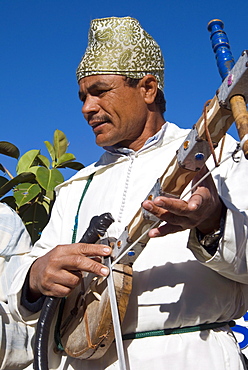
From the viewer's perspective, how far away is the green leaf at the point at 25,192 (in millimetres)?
5371

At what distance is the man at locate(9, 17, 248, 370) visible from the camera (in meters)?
1.82

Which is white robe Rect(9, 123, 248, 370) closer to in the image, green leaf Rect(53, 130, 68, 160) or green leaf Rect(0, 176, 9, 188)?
green leaf Rect(0, 176, 9, 188)

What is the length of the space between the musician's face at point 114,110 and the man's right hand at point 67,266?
62cm

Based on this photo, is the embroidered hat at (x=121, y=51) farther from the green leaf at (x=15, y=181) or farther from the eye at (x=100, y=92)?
the green leaf at (x=15, y=181)

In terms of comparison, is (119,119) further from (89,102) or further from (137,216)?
(137,216)

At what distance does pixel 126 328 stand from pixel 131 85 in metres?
1.10

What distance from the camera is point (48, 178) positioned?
5504 millimetres

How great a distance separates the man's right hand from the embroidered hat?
93 cm

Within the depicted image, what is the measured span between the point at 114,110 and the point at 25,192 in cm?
317

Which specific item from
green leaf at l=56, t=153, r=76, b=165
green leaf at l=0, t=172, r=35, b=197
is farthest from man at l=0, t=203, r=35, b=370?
green leaf at l=56, t=153, r=76, b=165

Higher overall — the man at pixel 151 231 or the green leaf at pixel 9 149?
the green leaf at pixel 9 149

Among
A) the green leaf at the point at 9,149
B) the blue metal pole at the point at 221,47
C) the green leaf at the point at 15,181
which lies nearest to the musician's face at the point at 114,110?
the blue metal pole at the point at 221,47

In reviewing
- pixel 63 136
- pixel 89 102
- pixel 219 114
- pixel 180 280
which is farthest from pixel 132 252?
pixel 63 136

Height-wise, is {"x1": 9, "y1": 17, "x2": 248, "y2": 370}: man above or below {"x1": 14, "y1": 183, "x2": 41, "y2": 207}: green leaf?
below
